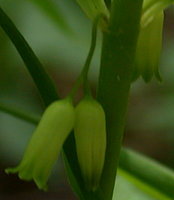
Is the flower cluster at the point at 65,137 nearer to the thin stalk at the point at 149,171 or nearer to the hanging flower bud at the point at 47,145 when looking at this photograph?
the hanging flower bud at the point at 47,145

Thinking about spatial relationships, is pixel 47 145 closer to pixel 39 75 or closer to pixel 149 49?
pixel 39 75

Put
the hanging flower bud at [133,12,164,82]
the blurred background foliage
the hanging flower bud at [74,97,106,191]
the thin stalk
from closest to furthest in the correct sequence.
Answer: the hanging flower bud at [74,97,106,191], the hanging flower bud at [133,12,164,82], the thin stalk, the blurred background foliage

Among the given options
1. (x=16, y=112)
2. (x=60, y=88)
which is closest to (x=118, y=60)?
(x=16, y=112)

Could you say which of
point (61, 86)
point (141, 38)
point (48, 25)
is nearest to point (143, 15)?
point (141, 38)

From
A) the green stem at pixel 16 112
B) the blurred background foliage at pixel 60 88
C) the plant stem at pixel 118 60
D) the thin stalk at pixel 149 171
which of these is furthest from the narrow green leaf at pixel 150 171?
the blurred background foliage at pixel 60 88

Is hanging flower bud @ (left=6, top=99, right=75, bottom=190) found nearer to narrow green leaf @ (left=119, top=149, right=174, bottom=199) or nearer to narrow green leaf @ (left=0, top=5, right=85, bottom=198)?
narrow green leaf @ (left=0, top=5, right=85, bottom=198)

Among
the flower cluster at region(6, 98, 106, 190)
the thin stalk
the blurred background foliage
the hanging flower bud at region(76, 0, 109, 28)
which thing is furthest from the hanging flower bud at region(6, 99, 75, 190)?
the blurred background foliage
